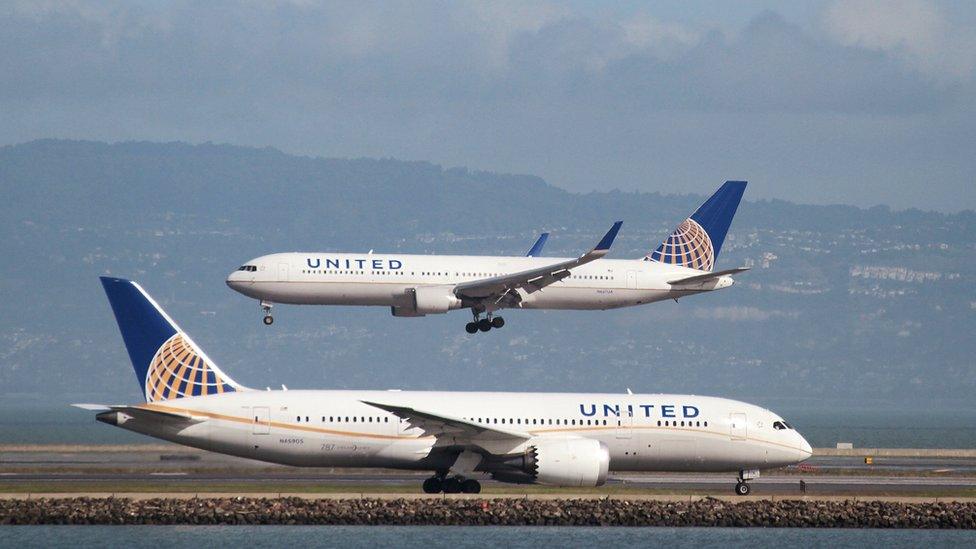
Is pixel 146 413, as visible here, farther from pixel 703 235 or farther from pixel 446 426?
pixel 703 235

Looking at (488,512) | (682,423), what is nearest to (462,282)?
(682,423)

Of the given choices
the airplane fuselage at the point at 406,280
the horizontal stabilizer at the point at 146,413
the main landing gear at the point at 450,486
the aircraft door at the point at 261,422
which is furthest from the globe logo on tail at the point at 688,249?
the horizontal stabilizer at the point at 146,413

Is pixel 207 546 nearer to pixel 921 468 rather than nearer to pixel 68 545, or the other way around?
pixel 68 545

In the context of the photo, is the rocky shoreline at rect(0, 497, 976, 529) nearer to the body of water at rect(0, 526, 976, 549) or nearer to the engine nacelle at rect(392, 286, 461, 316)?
the body of water at rect(0, 526, 976, 549)

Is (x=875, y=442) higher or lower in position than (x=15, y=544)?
higher

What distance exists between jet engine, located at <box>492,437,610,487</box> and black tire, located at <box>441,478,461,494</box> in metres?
2.45

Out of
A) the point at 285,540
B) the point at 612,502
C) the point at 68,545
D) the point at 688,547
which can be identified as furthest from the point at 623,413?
the point at 68,545

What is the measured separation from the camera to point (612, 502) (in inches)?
2196

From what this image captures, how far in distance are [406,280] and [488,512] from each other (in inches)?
807

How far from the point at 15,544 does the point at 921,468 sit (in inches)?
1849

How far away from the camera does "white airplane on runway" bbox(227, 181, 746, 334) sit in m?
71.1

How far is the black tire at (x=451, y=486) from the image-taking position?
55.6 metres

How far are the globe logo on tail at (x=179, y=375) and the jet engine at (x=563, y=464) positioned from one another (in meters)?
10.1

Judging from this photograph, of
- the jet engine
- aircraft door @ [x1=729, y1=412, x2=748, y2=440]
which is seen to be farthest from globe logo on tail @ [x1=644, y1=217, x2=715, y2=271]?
the jet engine
